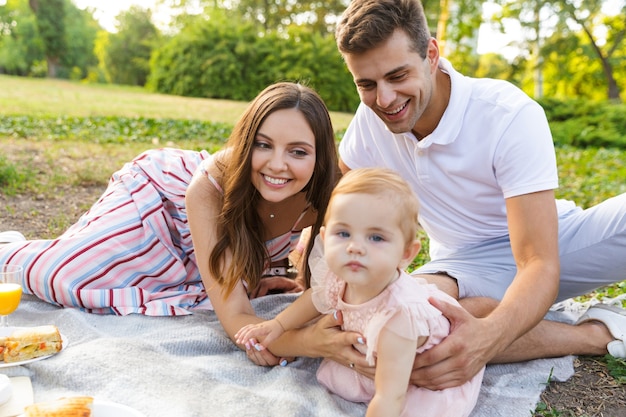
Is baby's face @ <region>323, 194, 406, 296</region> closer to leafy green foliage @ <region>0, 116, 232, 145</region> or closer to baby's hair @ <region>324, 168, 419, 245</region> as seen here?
baby's hair @ <region>324, 168, 419, 245</region>

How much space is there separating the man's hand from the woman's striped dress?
1.32 meters

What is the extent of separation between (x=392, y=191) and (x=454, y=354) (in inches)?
26.7

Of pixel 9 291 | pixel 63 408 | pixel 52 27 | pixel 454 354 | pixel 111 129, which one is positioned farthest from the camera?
→ pixel 52 27

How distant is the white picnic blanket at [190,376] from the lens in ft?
7.77

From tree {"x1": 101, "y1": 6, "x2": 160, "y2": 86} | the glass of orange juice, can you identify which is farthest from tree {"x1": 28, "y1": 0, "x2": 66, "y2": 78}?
the glass of orange juice

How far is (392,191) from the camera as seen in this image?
203cm

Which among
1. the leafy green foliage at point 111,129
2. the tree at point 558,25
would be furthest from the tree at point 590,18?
the leafy green foliage at point 111,129

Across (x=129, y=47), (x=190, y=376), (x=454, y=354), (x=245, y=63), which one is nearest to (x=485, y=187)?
(x=454, y=354)

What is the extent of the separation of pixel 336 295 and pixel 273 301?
116 centimetres

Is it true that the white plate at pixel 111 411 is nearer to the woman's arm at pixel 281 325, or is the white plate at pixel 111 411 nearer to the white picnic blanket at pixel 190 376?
the white picnic blanket at pixel 190 376

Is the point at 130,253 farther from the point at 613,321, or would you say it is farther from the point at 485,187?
the point at 613,321

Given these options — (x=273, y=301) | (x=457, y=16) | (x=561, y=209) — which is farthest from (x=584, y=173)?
(x=273, y=301)

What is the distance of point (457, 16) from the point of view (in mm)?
9828

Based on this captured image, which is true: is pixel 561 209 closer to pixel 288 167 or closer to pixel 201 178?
pixel 288 167
